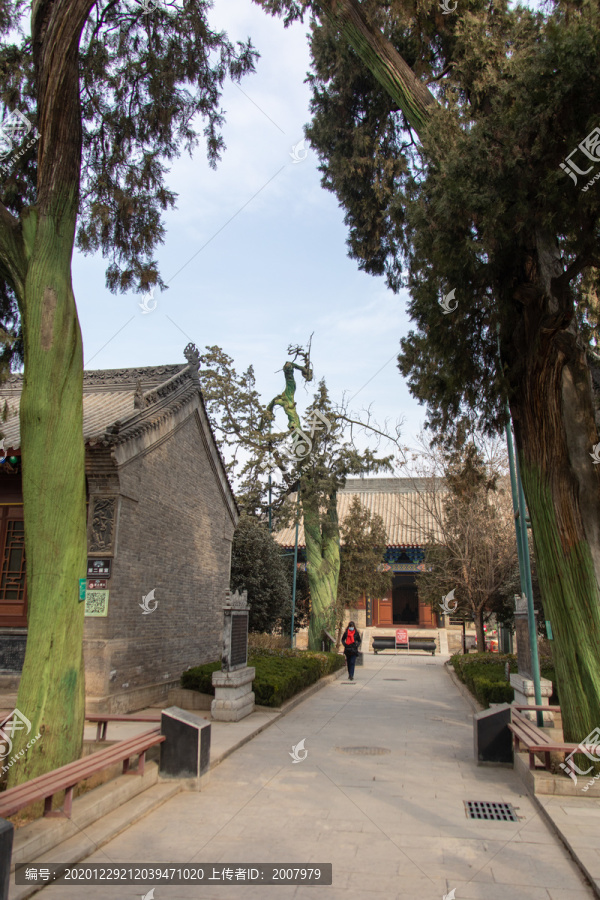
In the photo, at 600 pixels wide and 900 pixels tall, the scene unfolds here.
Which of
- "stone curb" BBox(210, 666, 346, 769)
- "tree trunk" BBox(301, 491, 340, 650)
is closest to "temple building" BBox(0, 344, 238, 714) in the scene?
Answer: "stone curb" BBox(210, 666, 346, 769)

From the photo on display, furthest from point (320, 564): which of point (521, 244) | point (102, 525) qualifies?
point (521, 244)

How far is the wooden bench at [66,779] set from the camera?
4.14 meters

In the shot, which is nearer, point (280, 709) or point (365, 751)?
point (365, 751)

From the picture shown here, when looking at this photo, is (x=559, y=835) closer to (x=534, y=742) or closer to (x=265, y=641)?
(x=534, y=742)

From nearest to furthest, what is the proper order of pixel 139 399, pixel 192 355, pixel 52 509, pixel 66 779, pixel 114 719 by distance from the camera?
pixel 66 779
pixel 52 509
pixel 114 719
pixel 139 399
pixel 192 355

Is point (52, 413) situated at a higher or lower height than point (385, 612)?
higher

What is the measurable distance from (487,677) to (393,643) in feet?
61.8

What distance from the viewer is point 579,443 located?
7.05 metres

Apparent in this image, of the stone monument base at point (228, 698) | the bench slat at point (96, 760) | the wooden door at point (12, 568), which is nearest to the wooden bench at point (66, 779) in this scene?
the bench slat at point (96, 760)

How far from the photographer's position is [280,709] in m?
11.0

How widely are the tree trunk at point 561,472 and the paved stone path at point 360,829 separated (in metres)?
1.39

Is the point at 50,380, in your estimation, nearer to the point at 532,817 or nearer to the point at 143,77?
the point at 143,77

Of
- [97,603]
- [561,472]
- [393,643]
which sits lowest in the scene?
[393,643]

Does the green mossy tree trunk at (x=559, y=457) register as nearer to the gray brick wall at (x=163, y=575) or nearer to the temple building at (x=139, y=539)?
the temple building at (x=139, y=539)
